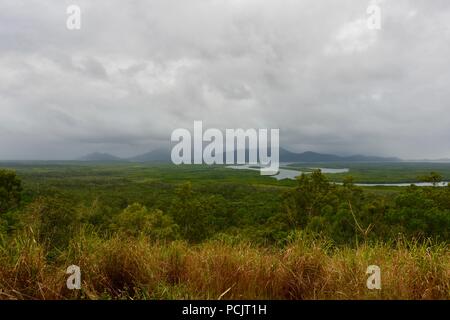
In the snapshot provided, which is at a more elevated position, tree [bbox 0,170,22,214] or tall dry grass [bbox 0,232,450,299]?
tall dry grass [bbox 0,232,450,299]

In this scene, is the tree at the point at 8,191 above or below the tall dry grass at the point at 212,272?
below

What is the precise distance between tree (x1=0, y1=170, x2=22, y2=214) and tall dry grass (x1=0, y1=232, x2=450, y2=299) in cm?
2052

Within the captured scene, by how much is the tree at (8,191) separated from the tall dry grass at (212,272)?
67.3 feet

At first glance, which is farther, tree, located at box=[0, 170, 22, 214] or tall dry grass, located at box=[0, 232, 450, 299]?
tree, located at box=[0, 170, 22, 214]

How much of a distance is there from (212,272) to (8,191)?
75.9 feet

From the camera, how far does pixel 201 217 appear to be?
27312 millimetres

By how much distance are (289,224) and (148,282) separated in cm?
2043

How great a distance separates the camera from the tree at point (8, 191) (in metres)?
21.6

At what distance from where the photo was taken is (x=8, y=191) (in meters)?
22.3

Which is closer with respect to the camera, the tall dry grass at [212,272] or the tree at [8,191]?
the tall dry grass at [212,272]

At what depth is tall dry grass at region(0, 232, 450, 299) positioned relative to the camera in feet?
11.9

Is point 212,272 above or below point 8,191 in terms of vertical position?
above
